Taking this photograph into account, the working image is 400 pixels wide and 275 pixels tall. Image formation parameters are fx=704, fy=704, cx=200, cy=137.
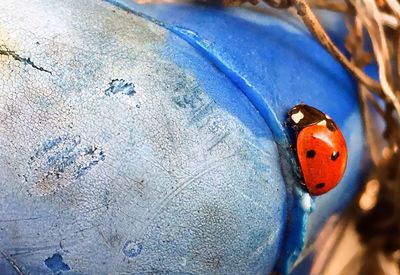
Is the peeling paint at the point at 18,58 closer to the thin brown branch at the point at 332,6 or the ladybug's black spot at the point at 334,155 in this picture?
the ladybug's black spot at the point at 334,155

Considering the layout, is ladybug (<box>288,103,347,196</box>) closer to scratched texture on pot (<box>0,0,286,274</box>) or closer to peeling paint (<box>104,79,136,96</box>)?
scratched texture on pot (<box>0,0,286,274</box>)

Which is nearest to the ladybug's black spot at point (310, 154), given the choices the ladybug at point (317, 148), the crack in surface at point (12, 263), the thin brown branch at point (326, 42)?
the ladybug at point (317, 148)

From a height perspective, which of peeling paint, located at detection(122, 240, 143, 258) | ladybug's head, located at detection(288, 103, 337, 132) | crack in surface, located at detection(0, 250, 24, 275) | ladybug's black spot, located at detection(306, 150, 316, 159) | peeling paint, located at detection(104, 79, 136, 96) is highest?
peeling paint, located at detection(104, 79, 136, 96)

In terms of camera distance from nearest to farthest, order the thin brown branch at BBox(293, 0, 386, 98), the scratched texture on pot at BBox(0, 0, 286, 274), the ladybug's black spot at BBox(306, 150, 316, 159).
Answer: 1. the scratched texture on pot at BBox(0, 0, 286, 274)
2. the ladybug's black spot at BBox(306, 150, 316, 159)
3. the thin brown branch at BBox(293, 0, 386, 98)

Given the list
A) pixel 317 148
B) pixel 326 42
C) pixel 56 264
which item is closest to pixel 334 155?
pixel 317 148

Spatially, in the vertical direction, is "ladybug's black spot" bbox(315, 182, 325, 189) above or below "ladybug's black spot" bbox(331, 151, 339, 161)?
below

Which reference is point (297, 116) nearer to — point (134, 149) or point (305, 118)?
point (305, 118)

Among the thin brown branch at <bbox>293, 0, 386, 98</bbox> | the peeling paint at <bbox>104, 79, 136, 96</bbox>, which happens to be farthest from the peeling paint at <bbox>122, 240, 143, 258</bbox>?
the thin brown branch at <bbox>293, 0, 386, 98</bbox>

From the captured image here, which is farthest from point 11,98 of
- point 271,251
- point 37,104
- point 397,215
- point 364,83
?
point 397,215
